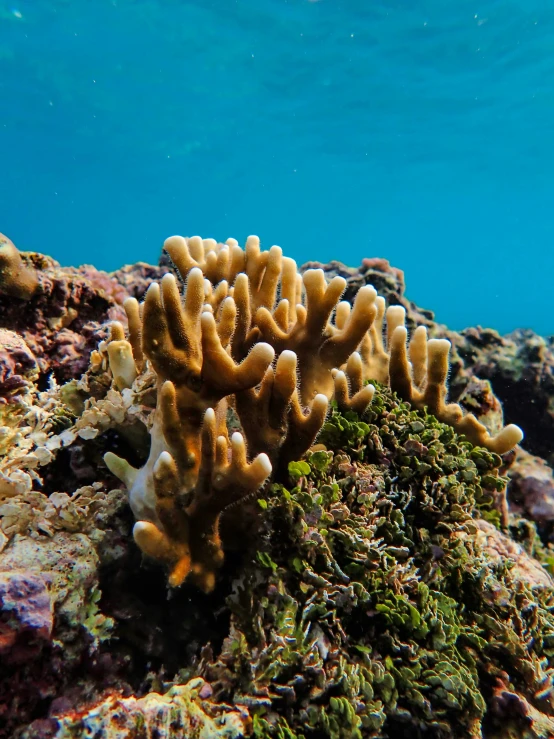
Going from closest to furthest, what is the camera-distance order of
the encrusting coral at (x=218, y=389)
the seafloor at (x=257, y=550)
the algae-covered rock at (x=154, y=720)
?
the algae-covered rock at (x=154, y=720) → the seafloor at (x=257, y=550) → the encrusting coral at (x=218, y=389)

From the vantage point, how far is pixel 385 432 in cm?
278

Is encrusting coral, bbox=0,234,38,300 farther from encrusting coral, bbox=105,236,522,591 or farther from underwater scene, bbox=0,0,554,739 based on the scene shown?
encrusting coral, bbox=105,236,522,591

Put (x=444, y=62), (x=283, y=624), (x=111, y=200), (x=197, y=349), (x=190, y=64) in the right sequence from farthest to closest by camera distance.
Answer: (x=111, y=200)
(x=190, y=64)
(x=444, y=62)
(x=197, y=349)
(x=283, y=624)

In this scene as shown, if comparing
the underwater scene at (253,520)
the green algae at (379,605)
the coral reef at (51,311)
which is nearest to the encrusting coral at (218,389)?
the underwater scene at (253,520)

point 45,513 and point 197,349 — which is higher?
point 197,349

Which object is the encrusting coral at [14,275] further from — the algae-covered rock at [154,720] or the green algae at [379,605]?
the algae-covered rock at [154,720]

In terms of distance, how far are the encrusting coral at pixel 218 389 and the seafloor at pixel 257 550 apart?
0.01 metres

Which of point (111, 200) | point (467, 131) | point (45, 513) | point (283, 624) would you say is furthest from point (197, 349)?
point (111, 200)

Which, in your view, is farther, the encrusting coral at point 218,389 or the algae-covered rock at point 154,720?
the encrusting coral at point 218,389

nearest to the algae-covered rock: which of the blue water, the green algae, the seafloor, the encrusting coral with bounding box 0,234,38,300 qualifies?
the seafloor

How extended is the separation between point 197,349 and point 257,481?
0.66m

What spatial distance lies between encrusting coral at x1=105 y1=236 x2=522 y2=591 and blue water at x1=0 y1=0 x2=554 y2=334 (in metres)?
27.0

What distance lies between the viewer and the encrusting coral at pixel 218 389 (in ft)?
6.48

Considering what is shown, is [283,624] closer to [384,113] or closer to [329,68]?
[329,68]
